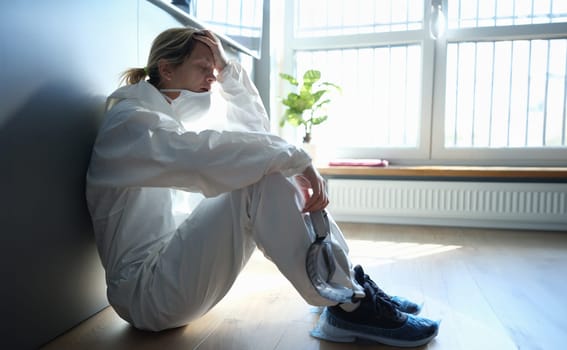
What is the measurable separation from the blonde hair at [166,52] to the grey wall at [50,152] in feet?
0.27

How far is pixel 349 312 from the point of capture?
1160 mm

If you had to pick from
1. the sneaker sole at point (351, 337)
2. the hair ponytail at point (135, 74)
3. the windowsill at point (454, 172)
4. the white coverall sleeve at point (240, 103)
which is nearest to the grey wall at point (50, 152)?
the hair ponytail at point (135, 74)

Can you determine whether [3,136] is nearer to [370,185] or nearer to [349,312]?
[349,312]

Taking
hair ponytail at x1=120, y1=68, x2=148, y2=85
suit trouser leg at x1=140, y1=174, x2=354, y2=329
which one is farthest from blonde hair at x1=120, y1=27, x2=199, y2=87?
suit trouser leg at x1=140, y1=174, x2=354, y2=329

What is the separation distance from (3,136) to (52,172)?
18 centimetres

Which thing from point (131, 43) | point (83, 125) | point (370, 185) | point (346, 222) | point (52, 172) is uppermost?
point (131, 43)

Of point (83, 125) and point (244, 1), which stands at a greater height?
point (244, 1)

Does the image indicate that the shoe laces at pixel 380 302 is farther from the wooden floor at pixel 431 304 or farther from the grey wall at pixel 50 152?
the grey wall at pixel 50 152

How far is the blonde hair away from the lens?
1321 mm

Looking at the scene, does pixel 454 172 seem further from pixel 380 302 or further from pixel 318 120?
pixel 380 302

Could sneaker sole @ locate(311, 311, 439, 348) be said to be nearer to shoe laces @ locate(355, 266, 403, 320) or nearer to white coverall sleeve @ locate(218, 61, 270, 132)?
shoe laces @ locate(355, 266, 403, 320)

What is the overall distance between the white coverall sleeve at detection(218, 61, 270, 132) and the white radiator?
1.51m

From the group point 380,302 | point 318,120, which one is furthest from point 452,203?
point 380,302

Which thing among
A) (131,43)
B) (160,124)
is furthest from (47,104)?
(131,43)
